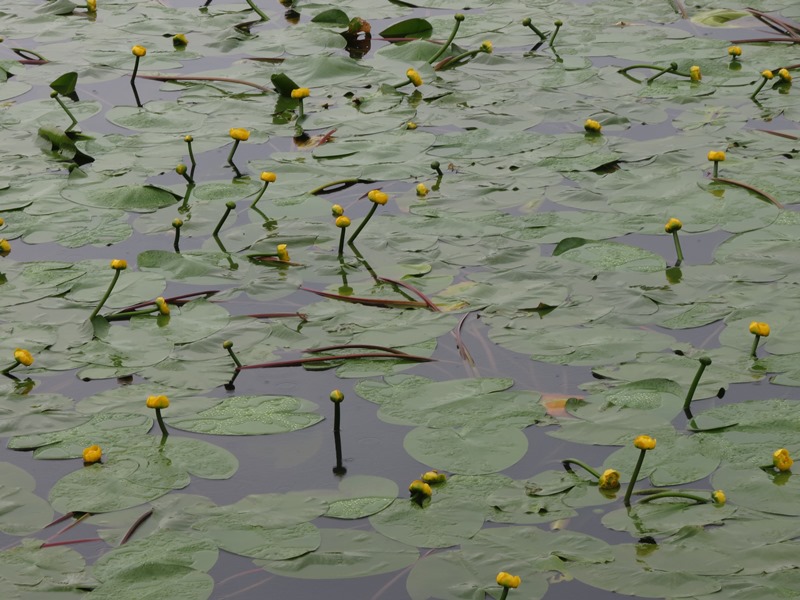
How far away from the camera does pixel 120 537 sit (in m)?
1.95

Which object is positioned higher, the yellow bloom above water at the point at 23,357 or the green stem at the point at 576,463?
the yellow bloom above water at the point at 23,357

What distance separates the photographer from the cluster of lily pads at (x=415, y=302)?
6.31 feet

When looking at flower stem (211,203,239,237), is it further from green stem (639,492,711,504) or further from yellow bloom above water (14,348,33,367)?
green stem (639,492,711,504)

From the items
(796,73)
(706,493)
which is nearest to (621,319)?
(706,493)

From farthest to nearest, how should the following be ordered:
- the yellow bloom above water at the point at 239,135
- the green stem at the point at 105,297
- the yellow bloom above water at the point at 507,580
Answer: the yellow bloom above water at the point at 239,135 < the green stem at the point at 105,297 < the yellow bloom above water at the point at 507,580

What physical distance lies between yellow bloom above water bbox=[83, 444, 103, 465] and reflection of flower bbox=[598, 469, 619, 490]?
922mm

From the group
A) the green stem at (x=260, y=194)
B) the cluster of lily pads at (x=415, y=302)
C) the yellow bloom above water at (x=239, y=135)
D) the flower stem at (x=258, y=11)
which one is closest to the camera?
the cluster of lily pads at (x=415, y=302)

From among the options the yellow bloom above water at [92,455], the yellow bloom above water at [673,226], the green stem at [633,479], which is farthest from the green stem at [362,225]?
the green stem at [633,479]

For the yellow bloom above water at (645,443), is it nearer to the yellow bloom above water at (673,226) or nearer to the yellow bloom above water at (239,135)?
the yellow bloom above water at (673,226)

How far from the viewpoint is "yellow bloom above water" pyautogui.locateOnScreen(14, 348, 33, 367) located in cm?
235

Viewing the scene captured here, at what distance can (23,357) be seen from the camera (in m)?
2.36

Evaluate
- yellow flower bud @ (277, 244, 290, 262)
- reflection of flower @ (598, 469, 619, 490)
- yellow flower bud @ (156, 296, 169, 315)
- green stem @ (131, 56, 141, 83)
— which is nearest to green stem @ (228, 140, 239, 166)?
yellow flower bud @ (277, 244, 290, 262)

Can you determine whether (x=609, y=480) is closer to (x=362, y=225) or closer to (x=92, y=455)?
(x=92, y=455)

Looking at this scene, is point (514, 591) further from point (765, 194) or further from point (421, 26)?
point (421, 26)
